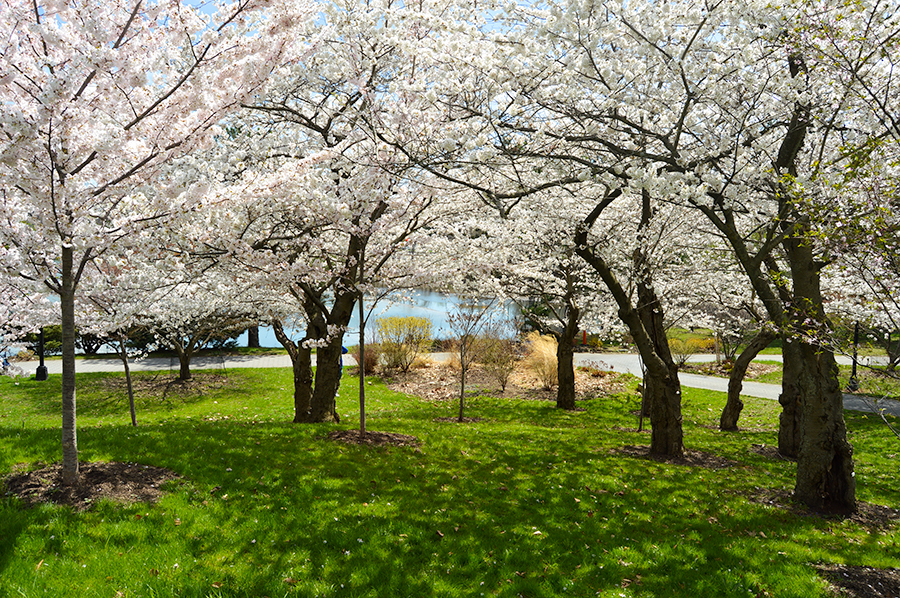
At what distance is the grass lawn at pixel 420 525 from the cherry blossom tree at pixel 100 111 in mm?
1361

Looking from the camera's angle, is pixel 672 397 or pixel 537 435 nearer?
pixel 672 397

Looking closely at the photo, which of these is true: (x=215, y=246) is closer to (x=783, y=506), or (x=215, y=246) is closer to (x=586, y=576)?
(x=586, y=576)

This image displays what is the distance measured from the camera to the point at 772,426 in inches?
490

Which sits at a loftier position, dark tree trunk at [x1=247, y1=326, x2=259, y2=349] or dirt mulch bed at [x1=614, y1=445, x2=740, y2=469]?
dark tree trunk at [x1=247, y1=326, x2=259, y2=349]

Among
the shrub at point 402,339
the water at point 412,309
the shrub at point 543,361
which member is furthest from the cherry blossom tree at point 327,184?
the shrub at point 402,339

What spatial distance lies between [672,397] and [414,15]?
6926mm

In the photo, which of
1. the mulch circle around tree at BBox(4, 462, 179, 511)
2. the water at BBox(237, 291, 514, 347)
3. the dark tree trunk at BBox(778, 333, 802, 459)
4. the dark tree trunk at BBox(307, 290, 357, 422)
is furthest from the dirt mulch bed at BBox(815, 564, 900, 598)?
the dark tree trunk at BBox(307, 290, 357, 422)

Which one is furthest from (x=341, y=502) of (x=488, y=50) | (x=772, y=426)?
(x=772, y=426)

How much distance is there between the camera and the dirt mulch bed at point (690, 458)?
8.09 meters

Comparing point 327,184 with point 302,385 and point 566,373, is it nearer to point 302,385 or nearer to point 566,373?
point 302,385

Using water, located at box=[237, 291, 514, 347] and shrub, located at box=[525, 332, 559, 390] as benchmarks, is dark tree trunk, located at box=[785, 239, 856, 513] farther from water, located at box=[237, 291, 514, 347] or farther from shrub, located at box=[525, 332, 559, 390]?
shrub, located at box=[525, 332, 559, 390]

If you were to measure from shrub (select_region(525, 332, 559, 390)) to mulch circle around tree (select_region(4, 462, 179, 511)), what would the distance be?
543 inches

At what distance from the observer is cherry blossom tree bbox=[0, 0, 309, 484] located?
3594 millimetres

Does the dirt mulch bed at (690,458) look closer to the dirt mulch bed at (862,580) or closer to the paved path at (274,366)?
the dirt mulch bed at (862,580)
